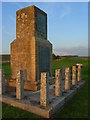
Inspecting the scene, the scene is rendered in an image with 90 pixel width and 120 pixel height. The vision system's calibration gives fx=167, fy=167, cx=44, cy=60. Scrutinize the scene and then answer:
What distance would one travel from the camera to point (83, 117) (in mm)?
5320

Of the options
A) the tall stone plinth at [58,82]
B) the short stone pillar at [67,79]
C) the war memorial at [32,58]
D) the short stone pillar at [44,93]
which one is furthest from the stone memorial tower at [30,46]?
the short stone pillar at [44,93]

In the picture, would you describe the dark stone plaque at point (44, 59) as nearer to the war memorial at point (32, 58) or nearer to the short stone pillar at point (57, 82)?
the war memorial at point (32, 58)

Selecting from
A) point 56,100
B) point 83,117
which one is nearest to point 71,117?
point 83,117

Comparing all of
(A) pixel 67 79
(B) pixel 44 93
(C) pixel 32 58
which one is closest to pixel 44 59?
(C) pixel 32 58

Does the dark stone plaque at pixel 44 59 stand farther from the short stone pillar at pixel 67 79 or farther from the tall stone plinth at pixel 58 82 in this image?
the tall stone plinth at pixel 58 82

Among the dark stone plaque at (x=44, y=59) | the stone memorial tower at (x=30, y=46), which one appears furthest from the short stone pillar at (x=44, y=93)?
the dark stone plaque at (x=44, y=59)

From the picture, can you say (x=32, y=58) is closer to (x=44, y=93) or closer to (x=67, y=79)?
(x=67, y=79)

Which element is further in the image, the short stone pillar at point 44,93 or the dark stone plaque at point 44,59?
the dark stone plaque at point 44,59

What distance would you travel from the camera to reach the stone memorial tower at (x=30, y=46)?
26.6 ft

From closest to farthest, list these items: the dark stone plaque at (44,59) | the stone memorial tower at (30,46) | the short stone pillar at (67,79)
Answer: the short stone pillar at (67,79) → the stone memorial tower at (30,46) → the dark stone plaque at (44,59)

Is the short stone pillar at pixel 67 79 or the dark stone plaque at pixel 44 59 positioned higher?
the dark stone plaque at pixel 44 59

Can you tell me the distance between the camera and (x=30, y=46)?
8.25 meters

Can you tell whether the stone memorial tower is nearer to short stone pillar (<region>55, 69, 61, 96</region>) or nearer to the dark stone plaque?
the dark stone plaque

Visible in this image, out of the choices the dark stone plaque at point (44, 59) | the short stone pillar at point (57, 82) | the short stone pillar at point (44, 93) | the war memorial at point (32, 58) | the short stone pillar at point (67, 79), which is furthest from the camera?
the dark stone plaque at point (44, 59)
